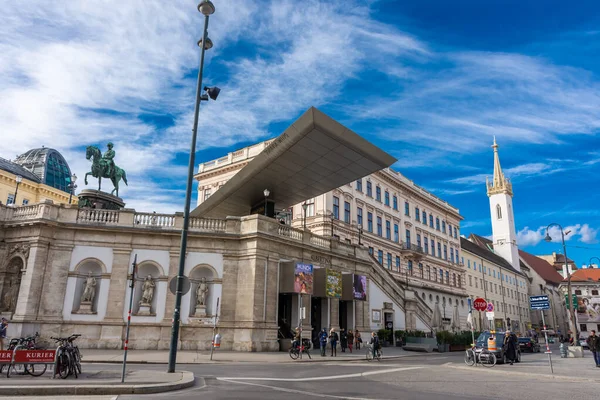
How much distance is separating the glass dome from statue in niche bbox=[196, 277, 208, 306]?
76.9m

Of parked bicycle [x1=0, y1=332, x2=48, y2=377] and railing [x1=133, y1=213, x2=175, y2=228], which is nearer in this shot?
parked bicycle [x1=0, y1=332, x2=48, y2=377]

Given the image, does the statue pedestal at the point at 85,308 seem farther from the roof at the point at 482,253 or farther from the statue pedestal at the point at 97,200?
the roof at the point at 482,253

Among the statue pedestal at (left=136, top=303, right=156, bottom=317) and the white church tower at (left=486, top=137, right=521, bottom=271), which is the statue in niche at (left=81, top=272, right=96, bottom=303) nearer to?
the statue pedestal at (left=136, top=303, right=156, bottom=317)

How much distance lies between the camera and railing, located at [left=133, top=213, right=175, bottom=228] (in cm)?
2655

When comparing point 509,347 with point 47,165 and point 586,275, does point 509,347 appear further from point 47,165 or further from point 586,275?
point 586,275

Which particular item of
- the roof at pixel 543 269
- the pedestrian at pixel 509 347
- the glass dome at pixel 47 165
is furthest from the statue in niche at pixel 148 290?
the roof at pixel 543 269

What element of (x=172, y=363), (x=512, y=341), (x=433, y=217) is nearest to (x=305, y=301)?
(x=512, y=341)

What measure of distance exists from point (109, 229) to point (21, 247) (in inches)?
194

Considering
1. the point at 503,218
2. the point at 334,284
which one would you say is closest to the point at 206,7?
the point at 334,284

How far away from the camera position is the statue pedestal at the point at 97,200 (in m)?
31.3

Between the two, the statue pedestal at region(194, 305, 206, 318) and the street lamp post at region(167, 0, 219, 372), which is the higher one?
the street lamp post at region(167, 0, 219, 372)

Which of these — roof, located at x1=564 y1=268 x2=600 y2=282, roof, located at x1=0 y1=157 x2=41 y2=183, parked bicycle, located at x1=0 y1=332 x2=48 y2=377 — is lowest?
parked bicycle, located at x1=0 y1=332 x2=48 y2=377

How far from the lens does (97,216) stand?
26.2 meters

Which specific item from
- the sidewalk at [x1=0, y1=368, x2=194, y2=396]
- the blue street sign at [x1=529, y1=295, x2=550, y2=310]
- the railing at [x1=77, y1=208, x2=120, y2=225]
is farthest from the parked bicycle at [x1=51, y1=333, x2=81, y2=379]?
the blue street sign at [x1=529, y1=295, x2=550, y2=310]
